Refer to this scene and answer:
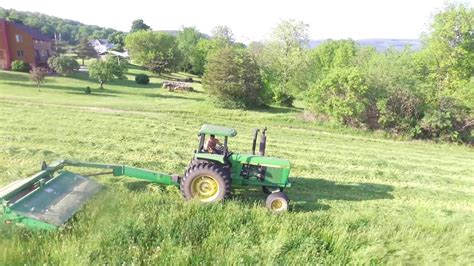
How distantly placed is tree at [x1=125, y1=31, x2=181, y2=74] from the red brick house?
13363 millimetres

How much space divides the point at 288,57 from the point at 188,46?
36.4 m

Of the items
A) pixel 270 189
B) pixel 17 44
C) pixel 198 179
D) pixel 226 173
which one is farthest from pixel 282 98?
pixel 17 44

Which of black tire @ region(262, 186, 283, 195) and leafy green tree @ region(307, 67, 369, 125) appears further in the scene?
leafy green tree @ region(307, 67, 369, 125)

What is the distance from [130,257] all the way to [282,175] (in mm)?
4801

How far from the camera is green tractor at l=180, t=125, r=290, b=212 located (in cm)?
862

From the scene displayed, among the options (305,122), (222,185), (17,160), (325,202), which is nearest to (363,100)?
(305,122)

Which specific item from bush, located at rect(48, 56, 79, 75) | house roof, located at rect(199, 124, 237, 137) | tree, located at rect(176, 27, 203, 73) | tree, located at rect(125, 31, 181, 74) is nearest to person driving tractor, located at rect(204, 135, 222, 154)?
house roof, located at rect(199, 124, 237, 137)

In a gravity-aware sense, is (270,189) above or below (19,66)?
below

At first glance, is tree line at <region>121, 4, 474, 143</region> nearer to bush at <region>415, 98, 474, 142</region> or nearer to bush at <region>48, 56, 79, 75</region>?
bush at <region>415, 98, 474, 142</region>

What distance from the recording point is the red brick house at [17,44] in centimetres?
4100

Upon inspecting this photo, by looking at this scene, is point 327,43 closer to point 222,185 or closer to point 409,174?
point 409,174

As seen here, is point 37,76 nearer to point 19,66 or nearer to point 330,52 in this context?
point 19,66

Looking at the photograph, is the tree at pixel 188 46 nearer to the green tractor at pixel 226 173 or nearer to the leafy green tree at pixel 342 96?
the leafy green tree at pixel 342 96

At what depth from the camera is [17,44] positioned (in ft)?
140
